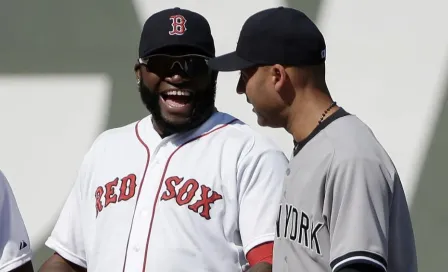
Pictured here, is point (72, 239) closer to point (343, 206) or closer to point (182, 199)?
point (182, 199)

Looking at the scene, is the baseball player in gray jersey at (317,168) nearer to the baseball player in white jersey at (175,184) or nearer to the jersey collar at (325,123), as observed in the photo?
the jersey collar at (325,123)

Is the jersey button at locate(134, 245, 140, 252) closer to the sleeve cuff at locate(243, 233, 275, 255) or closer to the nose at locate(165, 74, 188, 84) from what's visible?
the sleeve cuff at locate(243, 233, 275, 255)

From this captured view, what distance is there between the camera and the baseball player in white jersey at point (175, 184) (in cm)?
255

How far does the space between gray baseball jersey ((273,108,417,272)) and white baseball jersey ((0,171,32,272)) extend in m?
1.06

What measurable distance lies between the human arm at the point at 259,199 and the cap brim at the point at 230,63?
0.37 m

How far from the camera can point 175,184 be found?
2.64m

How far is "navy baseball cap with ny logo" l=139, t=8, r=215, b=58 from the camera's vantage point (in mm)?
2719

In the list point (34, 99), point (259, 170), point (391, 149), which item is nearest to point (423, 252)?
point (391, 149)

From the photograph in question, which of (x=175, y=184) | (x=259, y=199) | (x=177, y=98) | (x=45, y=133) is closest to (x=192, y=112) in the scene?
(x=177, y=98)

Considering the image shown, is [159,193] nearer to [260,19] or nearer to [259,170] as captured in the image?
[259,170]

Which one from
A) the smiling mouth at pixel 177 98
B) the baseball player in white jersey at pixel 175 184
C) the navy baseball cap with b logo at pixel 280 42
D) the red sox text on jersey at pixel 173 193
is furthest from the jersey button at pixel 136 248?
the navy baseball cap with b logo at pixel 280 42

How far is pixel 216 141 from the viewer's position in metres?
2.69

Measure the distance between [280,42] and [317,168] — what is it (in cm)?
29

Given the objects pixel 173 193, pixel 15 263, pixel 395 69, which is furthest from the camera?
pixel 395 69
